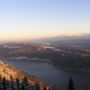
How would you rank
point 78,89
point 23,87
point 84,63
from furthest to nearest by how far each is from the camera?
1. point 84,63
2. point 78,89
3. point 23,87

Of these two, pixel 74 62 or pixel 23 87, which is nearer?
pixel 23 87

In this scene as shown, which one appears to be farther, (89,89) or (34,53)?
(34,53)

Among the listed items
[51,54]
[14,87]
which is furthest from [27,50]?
[14,87]

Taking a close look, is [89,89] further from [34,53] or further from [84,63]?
[34,53]

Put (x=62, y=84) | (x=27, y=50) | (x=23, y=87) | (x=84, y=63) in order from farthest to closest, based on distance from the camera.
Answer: (x=27, y=50), (x=84, y=63), (x=62, y=84), (x=23, y=87)

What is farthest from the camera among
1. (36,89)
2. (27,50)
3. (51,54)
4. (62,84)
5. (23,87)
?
(27,50)

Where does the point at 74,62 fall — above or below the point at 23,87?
below

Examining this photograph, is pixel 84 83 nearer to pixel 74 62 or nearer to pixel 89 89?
pixel 89 89

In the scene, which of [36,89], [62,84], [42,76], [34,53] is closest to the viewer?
[36,89]

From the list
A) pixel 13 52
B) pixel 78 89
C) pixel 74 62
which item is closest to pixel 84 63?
pixel 74 62
